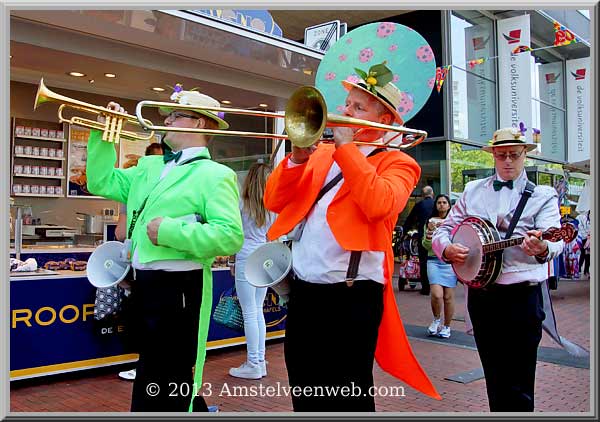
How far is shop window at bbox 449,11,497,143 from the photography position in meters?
13.4

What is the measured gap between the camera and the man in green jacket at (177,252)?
9.20ft

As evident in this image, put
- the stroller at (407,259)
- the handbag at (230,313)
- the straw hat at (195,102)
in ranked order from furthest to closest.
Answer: the stroller at (407,259) → the handbag at (230,313) → the straw hat at (195,102)

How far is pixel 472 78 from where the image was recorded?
13.9m

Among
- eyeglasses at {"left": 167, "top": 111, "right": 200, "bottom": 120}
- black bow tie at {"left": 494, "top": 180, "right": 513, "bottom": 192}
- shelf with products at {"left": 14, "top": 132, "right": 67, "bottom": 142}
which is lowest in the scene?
Result: black bow tie at {"left": 494, "top": 180, "right": 513, "bottom": 192}

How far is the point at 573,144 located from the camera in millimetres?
13477

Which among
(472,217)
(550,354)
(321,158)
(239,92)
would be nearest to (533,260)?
A: (472,217)

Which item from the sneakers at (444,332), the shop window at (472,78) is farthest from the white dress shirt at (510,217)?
the shop window at (472,78)

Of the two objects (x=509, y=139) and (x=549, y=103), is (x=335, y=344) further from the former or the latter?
(x=549, y=103)

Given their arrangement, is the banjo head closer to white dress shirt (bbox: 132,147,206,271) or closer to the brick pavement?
the brick pavement

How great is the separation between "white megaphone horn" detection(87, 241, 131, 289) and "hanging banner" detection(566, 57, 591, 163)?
11.5 meters

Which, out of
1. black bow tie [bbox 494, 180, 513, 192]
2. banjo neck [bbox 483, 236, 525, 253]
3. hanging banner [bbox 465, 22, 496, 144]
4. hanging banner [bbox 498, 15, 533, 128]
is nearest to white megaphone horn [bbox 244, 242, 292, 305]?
banjo neck [bbox 483, 236, 525, 253]

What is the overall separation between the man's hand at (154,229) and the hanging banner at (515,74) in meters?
9.94

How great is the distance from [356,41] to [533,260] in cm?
147

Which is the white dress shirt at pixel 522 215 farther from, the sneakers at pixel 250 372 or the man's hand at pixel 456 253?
the sneakers at pixel 250 372
